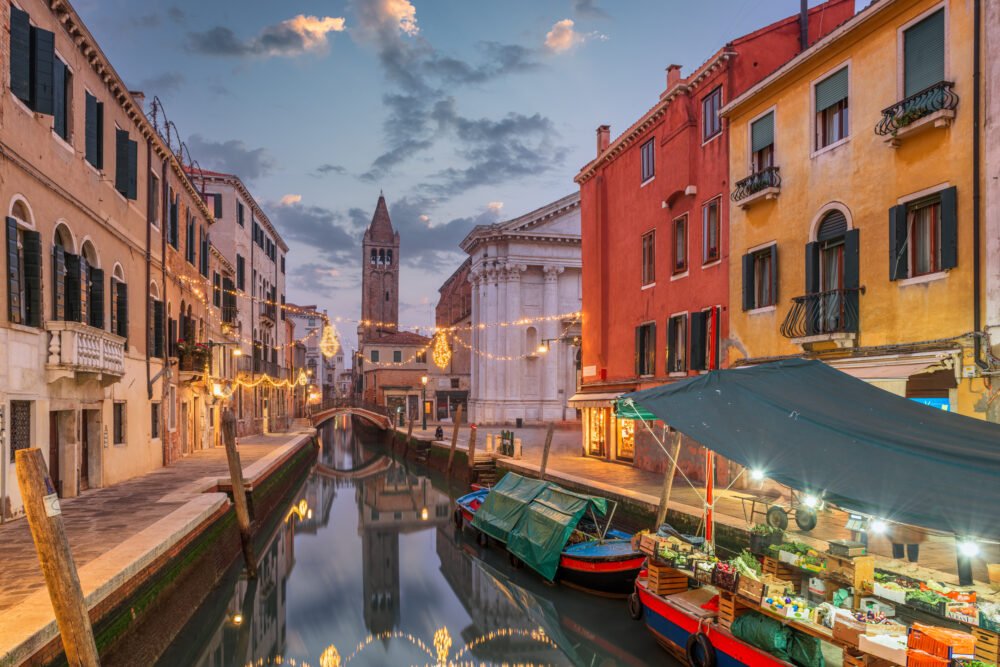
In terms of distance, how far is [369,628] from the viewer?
37.9ft

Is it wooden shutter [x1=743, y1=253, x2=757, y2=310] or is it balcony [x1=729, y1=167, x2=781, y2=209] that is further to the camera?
wooden shutter [x1=743, y1=253, x2=757, y2=310]

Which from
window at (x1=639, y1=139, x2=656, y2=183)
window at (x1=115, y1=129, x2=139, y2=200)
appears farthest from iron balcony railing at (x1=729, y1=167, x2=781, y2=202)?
window at (x1=115, y1=129, x2=139, y2=200)

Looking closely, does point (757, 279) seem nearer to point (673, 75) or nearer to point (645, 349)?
point (645, 349)

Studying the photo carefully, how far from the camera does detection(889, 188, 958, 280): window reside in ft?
35.0

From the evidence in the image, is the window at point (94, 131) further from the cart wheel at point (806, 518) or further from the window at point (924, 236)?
the window at point (924, 236)

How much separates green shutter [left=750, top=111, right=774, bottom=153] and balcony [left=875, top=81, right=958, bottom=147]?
3.30 metres

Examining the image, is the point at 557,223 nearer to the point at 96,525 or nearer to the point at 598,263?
the point at 598,263

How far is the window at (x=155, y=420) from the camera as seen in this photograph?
1909 cm

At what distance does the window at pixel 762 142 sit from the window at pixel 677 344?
440 centimetres

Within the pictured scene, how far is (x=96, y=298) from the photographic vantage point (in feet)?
48.6

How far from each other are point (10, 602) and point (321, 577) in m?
8.08

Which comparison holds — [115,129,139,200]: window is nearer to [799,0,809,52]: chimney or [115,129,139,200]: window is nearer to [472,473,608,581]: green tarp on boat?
[472,473,608,581]: green tarp on boat

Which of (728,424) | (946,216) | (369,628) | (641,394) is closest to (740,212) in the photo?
(946,216)

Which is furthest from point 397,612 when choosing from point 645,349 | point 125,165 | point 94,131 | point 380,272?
point 380,272
